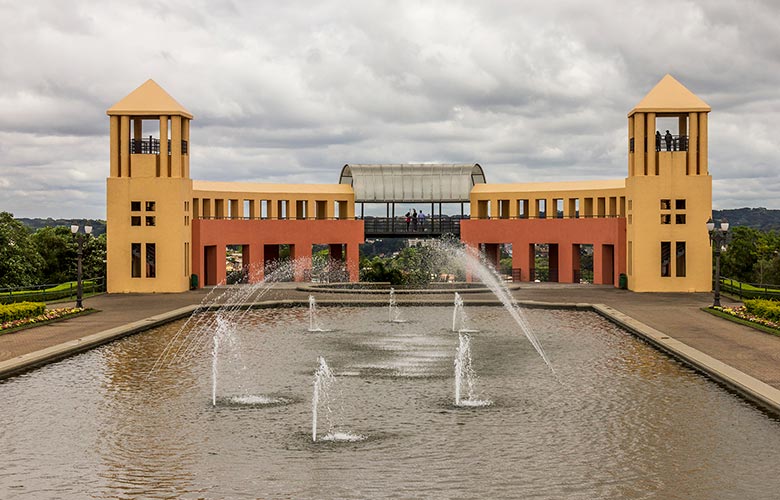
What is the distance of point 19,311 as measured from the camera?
2838 centimetres

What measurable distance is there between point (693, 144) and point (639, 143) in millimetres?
2642

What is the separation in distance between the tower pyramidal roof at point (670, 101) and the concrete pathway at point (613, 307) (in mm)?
9354

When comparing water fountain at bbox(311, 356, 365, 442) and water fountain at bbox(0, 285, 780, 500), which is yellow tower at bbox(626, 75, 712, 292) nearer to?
water fountain at bbox(0, 285, 780, 500)

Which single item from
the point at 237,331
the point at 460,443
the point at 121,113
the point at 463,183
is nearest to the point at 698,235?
the point at 463,183

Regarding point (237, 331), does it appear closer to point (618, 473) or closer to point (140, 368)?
point (140, 368)

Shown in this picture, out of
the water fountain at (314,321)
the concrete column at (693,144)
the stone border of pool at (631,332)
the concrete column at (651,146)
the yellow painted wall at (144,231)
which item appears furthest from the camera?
the yellow painted wall at (144,231)

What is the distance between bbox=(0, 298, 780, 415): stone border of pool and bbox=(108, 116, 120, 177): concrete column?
13.2 m

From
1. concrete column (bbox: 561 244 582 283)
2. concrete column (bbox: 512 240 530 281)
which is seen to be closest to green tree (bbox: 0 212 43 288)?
concrete column (bbox: 512 240 530 281)

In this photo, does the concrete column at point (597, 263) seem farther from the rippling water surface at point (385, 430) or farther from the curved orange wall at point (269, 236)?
the rippling water surface at point (385, 430)

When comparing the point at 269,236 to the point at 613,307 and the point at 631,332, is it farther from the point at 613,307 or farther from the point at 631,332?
the point at 631,332

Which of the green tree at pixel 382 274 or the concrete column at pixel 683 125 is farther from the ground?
the concrete column at pixel 683 125

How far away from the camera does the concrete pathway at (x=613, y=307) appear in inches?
845

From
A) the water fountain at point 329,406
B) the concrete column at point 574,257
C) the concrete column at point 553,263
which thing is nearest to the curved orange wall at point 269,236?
the concrete column at point 553,263

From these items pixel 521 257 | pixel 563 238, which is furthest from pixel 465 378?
pixel 521 257
